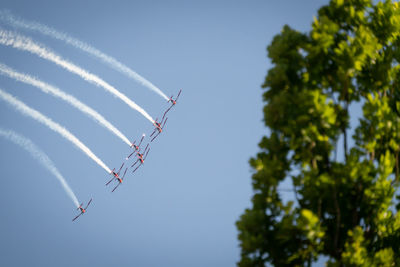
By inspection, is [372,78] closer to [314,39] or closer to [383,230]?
[314,39]

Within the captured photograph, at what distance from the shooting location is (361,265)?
843cm

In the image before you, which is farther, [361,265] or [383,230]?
[383,230]

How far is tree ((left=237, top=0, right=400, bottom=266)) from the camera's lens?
29.0 ft

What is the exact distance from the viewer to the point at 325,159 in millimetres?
9492

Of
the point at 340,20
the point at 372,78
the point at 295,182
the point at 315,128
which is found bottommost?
the point at 295,182

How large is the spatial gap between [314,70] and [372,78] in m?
2.04

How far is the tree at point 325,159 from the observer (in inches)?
348

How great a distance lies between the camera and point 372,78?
10484 millimetres

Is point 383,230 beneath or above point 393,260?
above

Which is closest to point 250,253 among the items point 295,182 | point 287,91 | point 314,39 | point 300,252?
point 300,252

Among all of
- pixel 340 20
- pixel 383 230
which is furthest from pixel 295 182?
pixel 340 20

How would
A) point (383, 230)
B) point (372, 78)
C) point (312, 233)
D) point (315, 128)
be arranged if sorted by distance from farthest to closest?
point (372, 78)
point (383, 230)
point (315, 128)
point (312, 233)

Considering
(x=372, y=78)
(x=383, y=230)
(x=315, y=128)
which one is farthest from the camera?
(x=372, y=78)

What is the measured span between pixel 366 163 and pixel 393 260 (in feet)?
9.29
